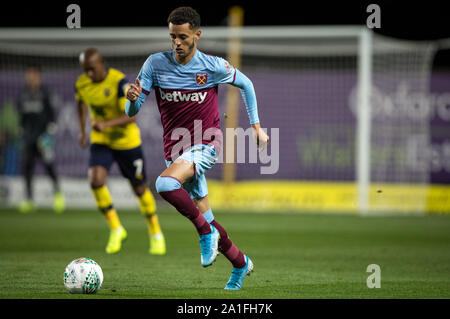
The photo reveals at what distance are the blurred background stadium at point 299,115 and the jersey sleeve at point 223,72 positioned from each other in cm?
928

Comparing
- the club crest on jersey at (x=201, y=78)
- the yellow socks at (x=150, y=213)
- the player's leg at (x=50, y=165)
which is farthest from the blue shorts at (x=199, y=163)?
the player's leg at (x=50, y=165)

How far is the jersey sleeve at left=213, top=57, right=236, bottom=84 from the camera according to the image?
586 centimetres

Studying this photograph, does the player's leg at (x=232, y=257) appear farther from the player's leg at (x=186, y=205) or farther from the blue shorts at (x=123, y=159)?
the blue shorts at (x=123, y=159)

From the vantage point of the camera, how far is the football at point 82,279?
17.9 feet

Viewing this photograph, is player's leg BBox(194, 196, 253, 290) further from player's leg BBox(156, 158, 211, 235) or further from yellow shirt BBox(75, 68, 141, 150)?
yellow shirt BBox(75, 68, 141, 150)

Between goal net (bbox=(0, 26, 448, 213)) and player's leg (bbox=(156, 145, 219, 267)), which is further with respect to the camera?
goal net (bbox=(0, 26, 448, 213))

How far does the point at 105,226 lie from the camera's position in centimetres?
1206

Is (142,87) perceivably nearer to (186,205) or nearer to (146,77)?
(146,77)

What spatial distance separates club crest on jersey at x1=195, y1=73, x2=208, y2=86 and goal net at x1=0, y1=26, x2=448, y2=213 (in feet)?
30.4

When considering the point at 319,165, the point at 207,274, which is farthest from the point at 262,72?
the point at 207,274

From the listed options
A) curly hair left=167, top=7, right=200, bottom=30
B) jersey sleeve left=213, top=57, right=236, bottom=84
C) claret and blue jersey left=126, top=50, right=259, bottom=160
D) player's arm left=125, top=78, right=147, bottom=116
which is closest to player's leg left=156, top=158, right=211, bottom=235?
claret and blue jersey left=126, top=50, right=259, bottom=160

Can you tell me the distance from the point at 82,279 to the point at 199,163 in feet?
4.10

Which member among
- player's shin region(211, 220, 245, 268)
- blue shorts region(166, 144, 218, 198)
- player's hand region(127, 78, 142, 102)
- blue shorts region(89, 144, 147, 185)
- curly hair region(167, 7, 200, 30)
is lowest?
player's shin region(211, 220, 245, 268)

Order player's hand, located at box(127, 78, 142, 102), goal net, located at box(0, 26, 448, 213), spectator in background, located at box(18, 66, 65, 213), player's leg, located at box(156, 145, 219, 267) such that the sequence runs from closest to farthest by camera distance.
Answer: player's leg, located at box(156, 145, 219, 267) < player's hand, located at box(127, 78, 142, 102) < spectator in background, located at box(18, 66, 65, 213) < goal net, located at box(0, 26, 448, 213)
